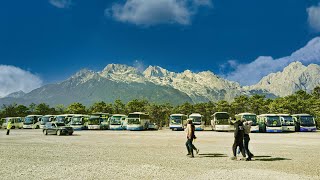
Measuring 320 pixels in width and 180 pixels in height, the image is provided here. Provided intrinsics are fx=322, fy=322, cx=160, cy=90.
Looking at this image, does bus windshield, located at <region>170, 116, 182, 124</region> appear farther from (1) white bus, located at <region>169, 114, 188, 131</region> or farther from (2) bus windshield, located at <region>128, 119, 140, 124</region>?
(2) bus windshield, located at <region>128, 119, 140, 124</region>

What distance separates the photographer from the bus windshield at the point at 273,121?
49.1 metres

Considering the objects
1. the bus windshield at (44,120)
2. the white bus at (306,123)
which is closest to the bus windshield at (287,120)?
the white bus at (306,123)

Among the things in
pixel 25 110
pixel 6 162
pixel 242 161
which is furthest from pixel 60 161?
pixel 25 110

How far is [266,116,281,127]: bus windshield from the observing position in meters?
49.1

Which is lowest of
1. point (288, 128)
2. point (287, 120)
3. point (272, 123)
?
point (288, 128)

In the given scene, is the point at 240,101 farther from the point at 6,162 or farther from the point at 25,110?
the point at 6,162

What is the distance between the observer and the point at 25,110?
109 m

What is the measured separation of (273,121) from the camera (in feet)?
162

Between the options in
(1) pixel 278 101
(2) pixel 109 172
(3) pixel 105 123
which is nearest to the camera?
(2) pixel 109 172

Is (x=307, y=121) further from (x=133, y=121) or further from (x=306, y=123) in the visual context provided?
(x=133, y=121)

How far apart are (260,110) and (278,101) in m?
10.2

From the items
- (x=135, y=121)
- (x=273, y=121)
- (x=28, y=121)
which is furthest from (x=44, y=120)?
(x=273, y=121)

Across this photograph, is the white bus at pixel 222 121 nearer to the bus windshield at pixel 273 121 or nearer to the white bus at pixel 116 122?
the bus windshield at pixel 273 121

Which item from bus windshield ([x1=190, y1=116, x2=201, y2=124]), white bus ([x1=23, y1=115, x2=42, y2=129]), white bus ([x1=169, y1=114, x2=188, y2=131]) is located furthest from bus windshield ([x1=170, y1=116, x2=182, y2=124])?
white bus ([x1=23, y1=115, x2=42, y2=129])
